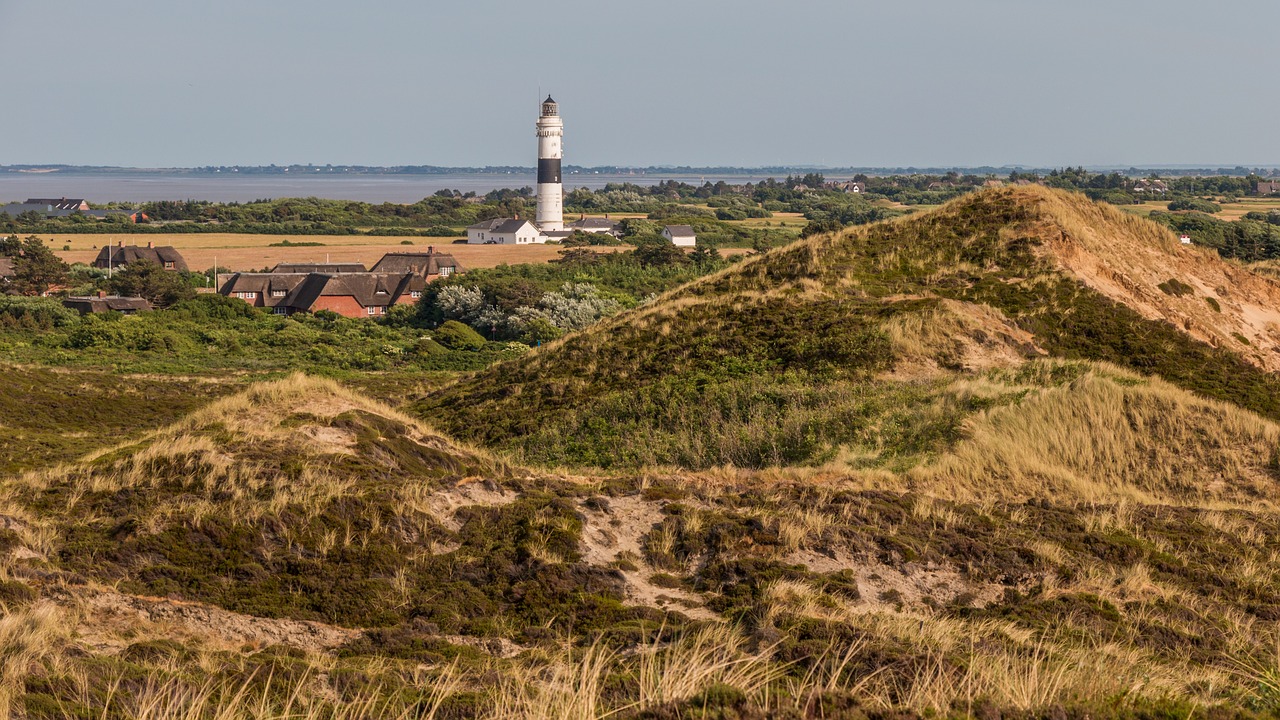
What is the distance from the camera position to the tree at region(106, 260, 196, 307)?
211ft

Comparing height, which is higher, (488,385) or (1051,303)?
(1051,303)

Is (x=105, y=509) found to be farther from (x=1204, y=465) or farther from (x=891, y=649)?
(x=1204, y=465)

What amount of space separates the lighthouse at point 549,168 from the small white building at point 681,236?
34.7 ft

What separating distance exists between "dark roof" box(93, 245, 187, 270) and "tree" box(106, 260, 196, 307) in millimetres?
13431

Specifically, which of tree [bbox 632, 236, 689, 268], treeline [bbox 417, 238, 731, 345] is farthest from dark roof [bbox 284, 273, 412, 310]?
tree [bbox 632, 236, 689, 268]

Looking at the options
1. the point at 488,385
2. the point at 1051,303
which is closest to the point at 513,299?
the point at 488,385

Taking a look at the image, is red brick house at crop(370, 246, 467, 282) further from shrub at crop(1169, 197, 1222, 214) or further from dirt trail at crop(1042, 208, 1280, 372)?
shrub at crop(1169, 197, 1222, 214)

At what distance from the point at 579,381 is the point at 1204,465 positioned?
12.1 meters

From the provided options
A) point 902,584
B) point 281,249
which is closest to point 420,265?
point 281,249

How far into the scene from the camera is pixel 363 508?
11.7 metres

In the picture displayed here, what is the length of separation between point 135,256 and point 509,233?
32595mm

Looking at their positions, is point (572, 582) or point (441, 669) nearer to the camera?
point (441, 669)

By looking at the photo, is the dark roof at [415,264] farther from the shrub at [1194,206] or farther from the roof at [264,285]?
the shrub at [1194,206]

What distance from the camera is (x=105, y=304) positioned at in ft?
200
